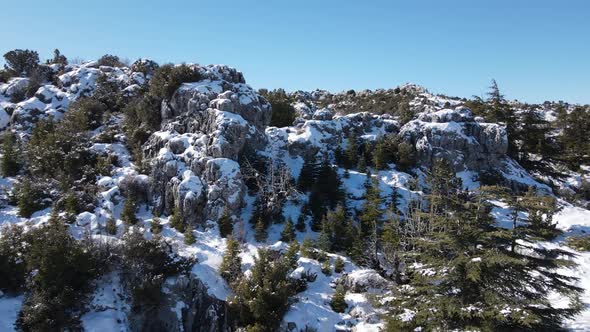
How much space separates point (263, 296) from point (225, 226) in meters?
7.15

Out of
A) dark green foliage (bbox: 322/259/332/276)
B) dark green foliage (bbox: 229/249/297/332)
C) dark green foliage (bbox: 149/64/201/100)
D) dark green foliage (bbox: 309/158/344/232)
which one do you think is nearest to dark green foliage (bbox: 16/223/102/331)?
dark green foliage (bbox: 229/249/297/332)

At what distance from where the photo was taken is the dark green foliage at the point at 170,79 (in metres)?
29.9

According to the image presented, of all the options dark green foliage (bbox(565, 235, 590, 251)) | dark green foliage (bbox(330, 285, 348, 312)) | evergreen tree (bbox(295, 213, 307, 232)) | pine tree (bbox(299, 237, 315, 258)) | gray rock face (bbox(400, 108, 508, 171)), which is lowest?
dark green foliage (bbox(330, 285, 348, 312))

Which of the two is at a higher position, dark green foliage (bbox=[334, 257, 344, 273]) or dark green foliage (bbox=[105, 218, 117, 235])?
dark green foliage (bbox=[105, 218, 117, 235])

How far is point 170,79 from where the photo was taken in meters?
30.0

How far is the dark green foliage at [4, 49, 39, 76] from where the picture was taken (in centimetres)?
3928

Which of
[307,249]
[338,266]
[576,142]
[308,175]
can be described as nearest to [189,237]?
[307,249]

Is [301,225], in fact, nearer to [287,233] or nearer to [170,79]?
[287,233]

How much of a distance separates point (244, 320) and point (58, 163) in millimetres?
18216

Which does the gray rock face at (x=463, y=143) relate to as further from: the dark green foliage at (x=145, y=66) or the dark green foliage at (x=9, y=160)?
the dark green foliage at (x=9, y=160)

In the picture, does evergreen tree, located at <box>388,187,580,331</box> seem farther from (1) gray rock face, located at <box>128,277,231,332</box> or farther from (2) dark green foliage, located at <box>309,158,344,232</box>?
(2) dark green foliage, located at <box>309,158,344,232</box>

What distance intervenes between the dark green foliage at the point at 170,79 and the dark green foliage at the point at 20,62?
18643mm

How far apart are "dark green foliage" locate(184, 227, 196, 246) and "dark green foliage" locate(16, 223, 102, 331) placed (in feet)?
16.6

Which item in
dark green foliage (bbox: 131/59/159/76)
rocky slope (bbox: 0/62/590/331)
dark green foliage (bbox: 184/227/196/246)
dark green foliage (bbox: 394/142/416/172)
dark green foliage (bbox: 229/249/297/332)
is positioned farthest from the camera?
dark green foliage (bbox: 131/59/159/76)
